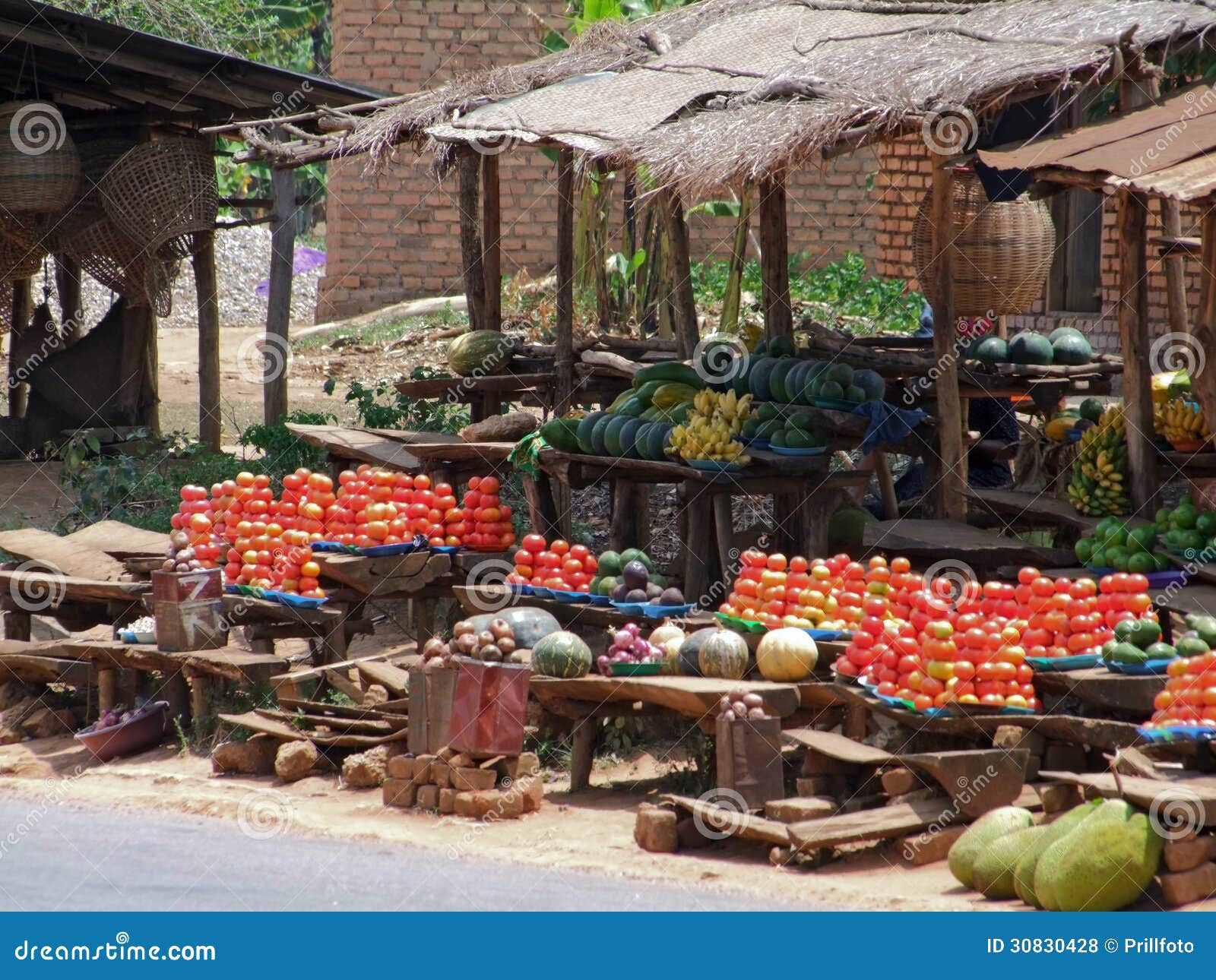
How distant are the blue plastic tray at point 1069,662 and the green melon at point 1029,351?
385cm

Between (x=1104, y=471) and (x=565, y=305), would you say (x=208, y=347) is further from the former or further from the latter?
(x=1104, y=471)

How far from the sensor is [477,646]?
23.1 ft

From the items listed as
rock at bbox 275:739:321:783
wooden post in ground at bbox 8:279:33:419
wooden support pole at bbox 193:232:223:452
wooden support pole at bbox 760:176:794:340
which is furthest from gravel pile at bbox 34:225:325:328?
rock at bbox 275:739:321:783

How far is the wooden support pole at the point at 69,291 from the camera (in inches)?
557

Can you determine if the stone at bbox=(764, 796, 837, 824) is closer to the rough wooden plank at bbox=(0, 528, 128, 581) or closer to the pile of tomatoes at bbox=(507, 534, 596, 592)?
the pile of tomatoes at bbox=(507, 534, 596, 592)

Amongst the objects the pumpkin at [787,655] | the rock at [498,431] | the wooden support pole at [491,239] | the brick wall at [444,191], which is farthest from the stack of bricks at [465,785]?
the brick wall at [444,191]

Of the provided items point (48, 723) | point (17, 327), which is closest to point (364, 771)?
point (48, 723)

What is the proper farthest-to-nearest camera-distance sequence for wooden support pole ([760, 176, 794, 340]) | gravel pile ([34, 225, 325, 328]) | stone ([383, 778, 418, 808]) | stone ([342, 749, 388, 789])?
gravel pile ([34, 225, 325, 328])
wooden support pole ([760, 176, 794, 340])
stone ([342, 749, 388, 789])
stone ([383, 778, 418, 808])

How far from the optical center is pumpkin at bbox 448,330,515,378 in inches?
418

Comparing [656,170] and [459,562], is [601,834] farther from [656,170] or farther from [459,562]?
[656,170]

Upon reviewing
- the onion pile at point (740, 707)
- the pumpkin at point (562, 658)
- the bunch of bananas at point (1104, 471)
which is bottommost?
the onion pile at point (740, 707)

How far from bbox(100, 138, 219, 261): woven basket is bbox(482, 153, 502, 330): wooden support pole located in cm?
259

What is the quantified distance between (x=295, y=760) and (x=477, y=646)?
105 centimetres

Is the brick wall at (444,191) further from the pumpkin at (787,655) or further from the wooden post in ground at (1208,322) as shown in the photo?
the pumpkin at (787,655)
